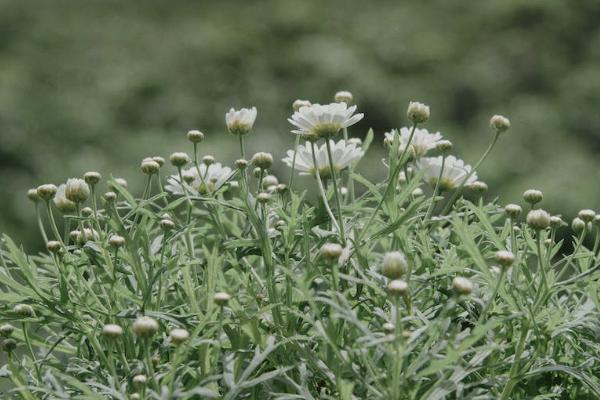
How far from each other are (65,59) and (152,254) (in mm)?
3460

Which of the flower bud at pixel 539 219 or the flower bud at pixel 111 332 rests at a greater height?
the flower bud at pixel 539 219

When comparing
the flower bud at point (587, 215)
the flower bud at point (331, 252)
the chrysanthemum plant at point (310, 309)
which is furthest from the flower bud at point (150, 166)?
the flower bud at point (587, 215)

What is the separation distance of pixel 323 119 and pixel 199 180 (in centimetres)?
15

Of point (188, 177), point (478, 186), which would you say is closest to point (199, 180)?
point (188, 177)

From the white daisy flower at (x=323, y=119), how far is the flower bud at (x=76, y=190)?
0.54 feet

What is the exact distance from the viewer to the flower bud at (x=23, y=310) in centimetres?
59

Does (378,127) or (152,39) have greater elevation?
(152,39)

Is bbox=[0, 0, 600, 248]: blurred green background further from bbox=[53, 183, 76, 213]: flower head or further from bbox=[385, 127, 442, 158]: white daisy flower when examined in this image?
bbox=[53, 183, 76, 213]: flower head

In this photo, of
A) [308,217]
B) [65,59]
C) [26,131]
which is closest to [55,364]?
[308,217]

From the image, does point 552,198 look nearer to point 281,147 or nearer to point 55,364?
point 281,147

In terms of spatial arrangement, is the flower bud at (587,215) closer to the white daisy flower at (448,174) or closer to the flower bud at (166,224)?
the white daisy flower at (448,174)

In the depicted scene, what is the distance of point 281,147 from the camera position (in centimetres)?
318

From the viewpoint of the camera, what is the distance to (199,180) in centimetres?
72

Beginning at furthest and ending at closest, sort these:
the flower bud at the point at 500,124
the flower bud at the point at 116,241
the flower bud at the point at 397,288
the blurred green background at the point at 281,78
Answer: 1. the blurred green background at the point at 281,78
2. the flower bud at the point at 500,124
3. the flower bud at the point at 116,241
4. the flower bud at the point at 397,288
